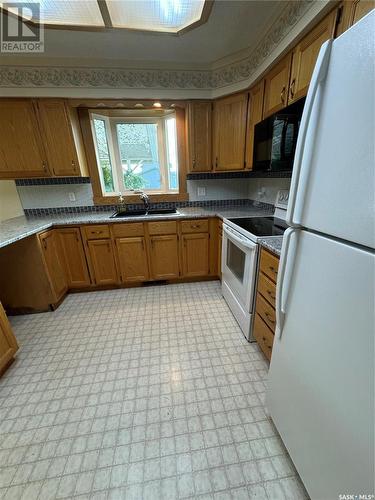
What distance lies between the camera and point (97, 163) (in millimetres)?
2771

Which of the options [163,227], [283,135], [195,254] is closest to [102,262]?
[163,227]

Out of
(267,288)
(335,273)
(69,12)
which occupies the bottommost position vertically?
(267,288)

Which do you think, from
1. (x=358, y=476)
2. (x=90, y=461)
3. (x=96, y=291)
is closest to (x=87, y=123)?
(x=96, y=291)

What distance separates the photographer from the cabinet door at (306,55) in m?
1.18

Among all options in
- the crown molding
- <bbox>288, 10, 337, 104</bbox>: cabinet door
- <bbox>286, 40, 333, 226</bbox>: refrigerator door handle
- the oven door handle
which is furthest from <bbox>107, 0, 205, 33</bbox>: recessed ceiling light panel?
the oven door handle

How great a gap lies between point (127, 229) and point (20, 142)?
1495 mm

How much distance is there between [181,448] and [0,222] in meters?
2.84

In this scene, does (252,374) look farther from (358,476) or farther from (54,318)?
(54,318)

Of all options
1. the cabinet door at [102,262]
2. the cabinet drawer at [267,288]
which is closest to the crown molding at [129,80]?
the cabinet door at [102,262]

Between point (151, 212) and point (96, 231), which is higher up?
point (151, 212)

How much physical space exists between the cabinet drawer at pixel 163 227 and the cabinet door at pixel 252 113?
43.5 inches

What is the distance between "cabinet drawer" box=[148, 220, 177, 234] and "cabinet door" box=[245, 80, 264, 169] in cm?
110

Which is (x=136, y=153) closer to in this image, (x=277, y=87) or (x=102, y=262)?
(x=102, y=262)

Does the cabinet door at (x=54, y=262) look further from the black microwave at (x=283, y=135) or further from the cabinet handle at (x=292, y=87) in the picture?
the cabinet handle at (x=292, y=87)
